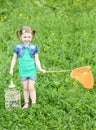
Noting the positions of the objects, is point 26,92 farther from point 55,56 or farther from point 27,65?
point 55,56

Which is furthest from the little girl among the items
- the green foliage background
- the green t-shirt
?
the green foliage background

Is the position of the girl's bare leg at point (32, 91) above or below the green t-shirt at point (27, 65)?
below

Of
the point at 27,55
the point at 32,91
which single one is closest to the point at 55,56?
the point at 32,91

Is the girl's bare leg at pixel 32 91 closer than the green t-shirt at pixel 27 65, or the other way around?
the green t-shirt at pixel 27 65

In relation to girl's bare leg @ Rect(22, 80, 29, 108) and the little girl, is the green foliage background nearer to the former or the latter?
girl's bare leg @ Rect(22, 80, 29, 108)

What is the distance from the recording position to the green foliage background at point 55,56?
20.7 ft

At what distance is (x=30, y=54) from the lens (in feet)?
20.5

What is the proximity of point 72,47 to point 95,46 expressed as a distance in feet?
1.33

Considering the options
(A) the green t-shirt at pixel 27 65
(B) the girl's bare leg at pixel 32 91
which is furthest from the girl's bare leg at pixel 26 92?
(A) the green t-shirt at pixel 27 65

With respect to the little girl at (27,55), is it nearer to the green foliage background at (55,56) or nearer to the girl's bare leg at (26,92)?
the girl's bare leg at (26,92)

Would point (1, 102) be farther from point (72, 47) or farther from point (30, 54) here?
point (72, 47)

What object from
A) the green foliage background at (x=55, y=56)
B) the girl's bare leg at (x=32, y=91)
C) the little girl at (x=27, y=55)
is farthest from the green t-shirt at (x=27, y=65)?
the green foliage background at (x=55, y=56)

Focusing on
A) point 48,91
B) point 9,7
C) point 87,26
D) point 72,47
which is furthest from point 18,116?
point 9,7

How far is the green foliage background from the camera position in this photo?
20.7ft
